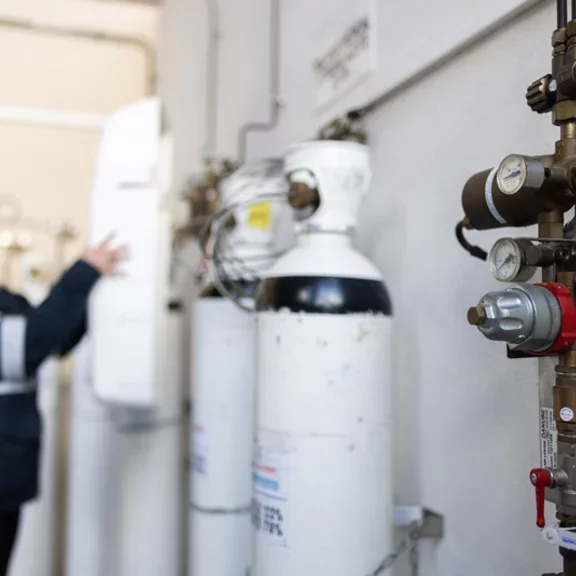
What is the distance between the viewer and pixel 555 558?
741 mm

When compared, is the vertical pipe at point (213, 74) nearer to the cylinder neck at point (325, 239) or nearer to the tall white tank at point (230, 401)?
the tall white tank at point (230, 401)

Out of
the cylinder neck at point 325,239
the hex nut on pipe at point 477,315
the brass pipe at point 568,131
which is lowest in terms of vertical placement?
the hex nut on pipe at point 477,315

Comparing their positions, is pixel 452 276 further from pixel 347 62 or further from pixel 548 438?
pixel 347 62

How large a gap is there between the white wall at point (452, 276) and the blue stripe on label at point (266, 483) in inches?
10.1

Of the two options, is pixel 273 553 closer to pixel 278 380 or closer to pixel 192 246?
pixel 278 380

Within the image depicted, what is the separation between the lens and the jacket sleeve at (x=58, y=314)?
4.15 feet

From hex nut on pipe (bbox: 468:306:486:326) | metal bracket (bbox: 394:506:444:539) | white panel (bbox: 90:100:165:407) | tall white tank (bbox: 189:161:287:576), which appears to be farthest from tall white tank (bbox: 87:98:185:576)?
hex nut on pipe (bbox: 468:306:486:326)

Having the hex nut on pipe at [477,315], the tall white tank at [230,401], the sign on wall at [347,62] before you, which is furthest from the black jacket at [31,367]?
the hex nut on pipe at [477,315]

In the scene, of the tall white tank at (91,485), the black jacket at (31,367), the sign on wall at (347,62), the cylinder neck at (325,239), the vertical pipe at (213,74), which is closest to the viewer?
the cylinder neck at (325,239)

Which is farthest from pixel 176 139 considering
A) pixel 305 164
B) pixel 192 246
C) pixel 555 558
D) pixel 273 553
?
pixel 555 558

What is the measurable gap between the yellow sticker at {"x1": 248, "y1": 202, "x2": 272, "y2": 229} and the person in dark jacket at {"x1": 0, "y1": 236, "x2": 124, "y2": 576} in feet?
0.89

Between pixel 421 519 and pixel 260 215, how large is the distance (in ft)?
2.05

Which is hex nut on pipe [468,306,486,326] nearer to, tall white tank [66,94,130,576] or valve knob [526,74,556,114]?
valve knob [526,74,556,114]

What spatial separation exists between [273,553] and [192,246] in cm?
135
